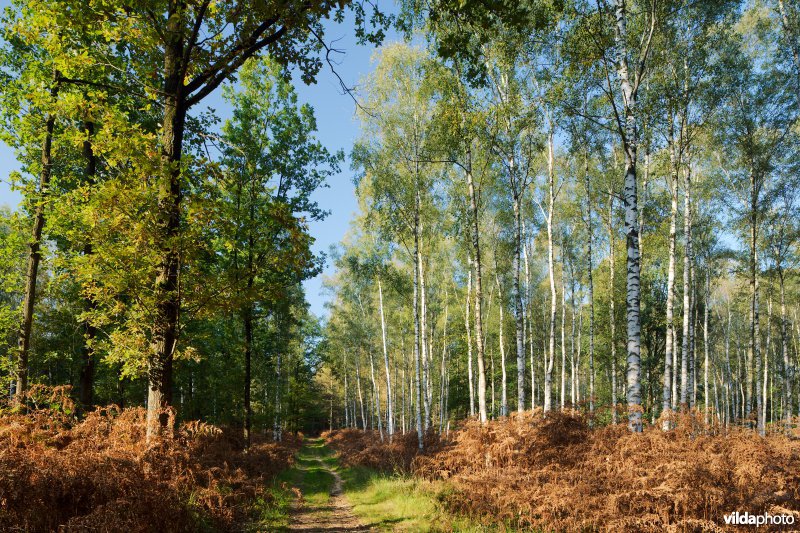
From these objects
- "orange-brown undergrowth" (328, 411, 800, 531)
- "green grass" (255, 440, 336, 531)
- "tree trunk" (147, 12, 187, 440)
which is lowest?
"green grass" (255, 440, 336, 531)

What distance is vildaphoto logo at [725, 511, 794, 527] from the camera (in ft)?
15.1

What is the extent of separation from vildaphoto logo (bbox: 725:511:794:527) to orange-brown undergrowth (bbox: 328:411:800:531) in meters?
0.07

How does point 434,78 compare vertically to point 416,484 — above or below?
above

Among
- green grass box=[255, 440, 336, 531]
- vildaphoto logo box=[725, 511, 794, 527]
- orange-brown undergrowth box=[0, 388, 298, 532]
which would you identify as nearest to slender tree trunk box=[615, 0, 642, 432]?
vildaphoto logo box=[725, 511, 794, 527]

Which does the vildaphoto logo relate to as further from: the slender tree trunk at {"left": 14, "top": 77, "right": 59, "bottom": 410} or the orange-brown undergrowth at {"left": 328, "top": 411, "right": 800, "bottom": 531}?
the slender tree trunk at {"left": 14, "top": 77, "right": 59, "bottom": 410}

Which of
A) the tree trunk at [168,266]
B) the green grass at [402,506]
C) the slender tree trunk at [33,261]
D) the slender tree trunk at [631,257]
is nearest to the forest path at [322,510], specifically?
the green grass at [402,506]

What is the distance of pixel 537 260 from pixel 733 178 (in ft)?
43.8

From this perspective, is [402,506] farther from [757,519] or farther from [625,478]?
[757,519]

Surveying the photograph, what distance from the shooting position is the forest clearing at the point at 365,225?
5250 millimetres

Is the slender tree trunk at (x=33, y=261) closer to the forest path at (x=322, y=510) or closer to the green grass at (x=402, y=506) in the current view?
the forest path at (x=322, y=510)

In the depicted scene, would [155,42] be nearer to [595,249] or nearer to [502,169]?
[502,169]

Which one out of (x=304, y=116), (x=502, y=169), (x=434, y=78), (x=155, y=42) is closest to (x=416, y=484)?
(x=155, y=42)

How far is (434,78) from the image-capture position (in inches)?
572

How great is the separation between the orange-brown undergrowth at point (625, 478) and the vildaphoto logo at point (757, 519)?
67 mm
